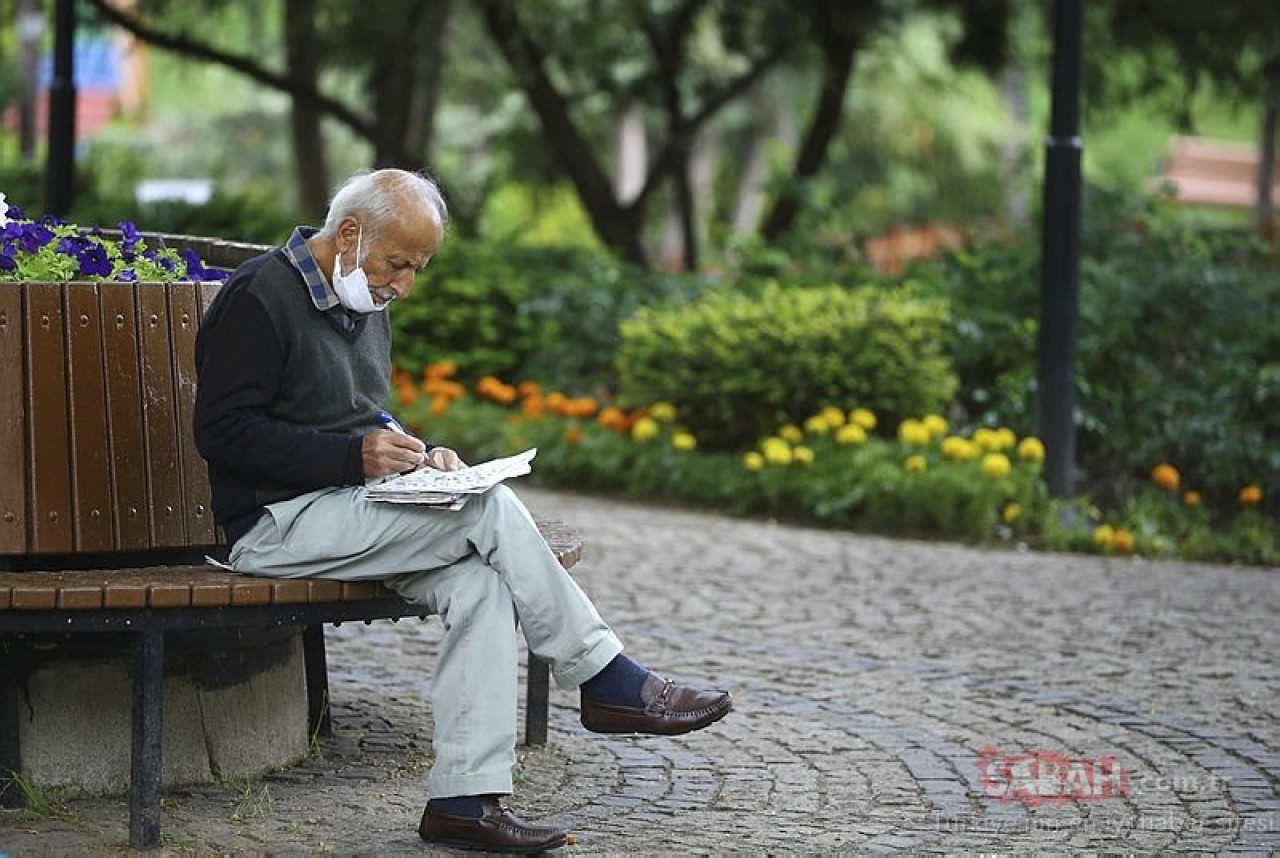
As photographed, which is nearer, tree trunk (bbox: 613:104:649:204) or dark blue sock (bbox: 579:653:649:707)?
dark blue sock (bbox: 579:653:649:707)

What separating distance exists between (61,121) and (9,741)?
27.4 ft

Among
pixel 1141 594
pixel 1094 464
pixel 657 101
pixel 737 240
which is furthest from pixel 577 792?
pixel 657 101

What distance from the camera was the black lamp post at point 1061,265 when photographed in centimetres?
986

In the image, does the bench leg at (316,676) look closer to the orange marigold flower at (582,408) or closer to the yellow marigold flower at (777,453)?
the yellow marigold flower at (777,453)

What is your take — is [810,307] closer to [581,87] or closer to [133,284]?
[133,284]

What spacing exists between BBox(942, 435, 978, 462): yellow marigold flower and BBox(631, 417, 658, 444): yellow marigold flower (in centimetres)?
152

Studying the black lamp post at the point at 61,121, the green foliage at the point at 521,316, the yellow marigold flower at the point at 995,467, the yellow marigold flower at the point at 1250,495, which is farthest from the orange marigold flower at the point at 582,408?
the black lamp post at the point at 61,121

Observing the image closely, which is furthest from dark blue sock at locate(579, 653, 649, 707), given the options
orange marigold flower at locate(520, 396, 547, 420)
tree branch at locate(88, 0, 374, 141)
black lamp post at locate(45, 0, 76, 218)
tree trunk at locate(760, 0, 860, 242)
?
tree branch at locate(88, 0, 374, 141)

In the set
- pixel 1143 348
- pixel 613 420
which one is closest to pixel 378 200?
pixel 613 420

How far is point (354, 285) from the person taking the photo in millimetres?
4863

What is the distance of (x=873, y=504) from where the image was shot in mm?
9891

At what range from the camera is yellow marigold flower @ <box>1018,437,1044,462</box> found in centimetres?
995

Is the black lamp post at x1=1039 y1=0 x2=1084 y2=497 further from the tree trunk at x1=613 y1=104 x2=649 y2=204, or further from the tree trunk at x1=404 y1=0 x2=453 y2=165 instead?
the tree trunk at x1=613 y1=104 x2=649 y2=204

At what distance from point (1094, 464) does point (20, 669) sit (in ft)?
22.3
